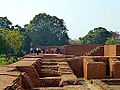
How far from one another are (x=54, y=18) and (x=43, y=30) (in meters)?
3.18

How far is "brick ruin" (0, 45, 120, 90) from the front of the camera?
6500 mm

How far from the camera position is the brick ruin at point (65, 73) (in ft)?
21.3

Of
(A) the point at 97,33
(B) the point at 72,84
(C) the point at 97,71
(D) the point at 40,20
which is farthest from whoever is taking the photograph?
(D) the point at 40,20

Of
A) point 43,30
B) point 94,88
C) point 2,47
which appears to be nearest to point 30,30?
point 43,30

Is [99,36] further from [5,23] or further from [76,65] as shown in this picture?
[76,65]

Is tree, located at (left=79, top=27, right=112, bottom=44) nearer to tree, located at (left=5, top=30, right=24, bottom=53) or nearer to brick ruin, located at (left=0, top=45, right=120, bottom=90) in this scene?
tree, located at (left=5, top=30, right=24, bottom=53)

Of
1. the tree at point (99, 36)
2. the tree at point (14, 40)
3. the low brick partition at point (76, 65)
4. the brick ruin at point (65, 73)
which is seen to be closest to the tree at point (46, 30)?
the tree at point (99, 36)

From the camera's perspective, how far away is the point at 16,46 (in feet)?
111

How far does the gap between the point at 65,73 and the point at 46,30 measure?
3786 centimetres

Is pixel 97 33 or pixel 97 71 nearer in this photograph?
pixel 97 71

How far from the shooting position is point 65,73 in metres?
8.55

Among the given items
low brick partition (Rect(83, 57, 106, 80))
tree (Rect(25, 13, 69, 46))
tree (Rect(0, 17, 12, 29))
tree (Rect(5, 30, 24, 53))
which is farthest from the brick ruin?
tree (Rect(0, 17, 12, 29))

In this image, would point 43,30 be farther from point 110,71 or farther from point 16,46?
point 110,71

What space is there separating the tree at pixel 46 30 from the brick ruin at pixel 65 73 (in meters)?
20.7
